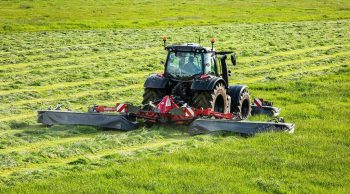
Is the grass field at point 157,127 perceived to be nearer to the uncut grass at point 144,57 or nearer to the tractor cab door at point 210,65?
the uncut grass at point 144,57

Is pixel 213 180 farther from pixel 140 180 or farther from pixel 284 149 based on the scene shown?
pixel 284 149

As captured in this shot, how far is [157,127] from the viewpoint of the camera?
16469mm

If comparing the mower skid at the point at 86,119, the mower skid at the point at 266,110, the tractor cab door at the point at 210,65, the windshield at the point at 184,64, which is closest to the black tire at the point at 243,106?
the mower skid at the point at 266,110

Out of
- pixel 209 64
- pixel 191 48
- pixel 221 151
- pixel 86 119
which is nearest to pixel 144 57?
pixel 209 64

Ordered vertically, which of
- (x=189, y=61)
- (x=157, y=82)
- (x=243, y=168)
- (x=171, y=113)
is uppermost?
(x=189, y=61)

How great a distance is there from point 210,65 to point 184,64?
69 centimetres

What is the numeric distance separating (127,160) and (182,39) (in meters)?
25.1

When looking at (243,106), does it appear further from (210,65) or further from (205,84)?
(205,84)

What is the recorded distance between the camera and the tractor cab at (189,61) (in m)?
17.0

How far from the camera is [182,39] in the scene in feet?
124

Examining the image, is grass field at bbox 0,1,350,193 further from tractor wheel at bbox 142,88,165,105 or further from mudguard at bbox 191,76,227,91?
mudguard at bbox 191,76,227,91

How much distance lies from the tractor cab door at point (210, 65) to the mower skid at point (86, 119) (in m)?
2.40

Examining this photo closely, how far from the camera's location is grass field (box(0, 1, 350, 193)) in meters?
11.7

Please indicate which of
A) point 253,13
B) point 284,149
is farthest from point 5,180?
point 253,13
